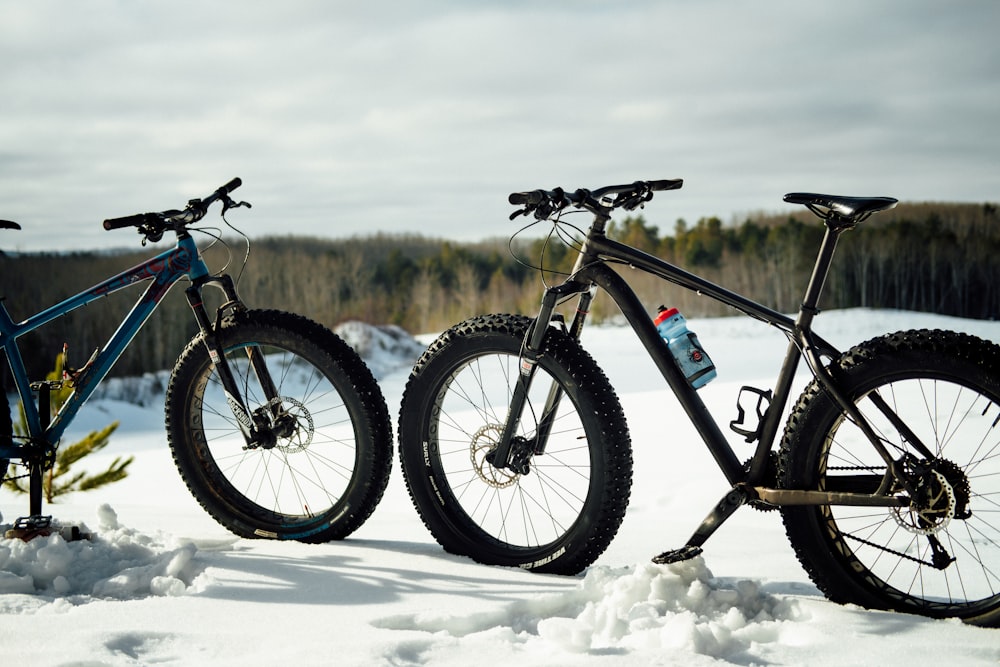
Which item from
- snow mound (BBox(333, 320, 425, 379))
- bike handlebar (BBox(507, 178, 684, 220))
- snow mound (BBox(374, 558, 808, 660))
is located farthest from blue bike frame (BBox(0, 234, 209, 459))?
snow mound (BBox(333, 320, 425, 379))

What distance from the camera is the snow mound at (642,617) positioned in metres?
2.30

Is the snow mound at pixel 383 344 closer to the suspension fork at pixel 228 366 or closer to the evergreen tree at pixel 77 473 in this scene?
the evergreen tree at pixel 77 473

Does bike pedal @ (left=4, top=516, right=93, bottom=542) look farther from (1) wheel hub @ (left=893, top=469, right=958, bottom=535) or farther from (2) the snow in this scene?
(1) wheel hub @ (left=893, top=469, right=958, bottom=535)

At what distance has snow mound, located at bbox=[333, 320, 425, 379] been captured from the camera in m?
15.8

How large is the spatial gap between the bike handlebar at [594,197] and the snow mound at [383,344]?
12.6m

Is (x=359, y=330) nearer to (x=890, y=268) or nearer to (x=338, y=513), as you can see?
(x=890, y=268)

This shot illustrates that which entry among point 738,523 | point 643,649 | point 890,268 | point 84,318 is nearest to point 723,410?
point 738,523

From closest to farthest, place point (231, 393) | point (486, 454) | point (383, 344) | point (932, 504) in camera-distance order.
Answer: point (932, 504), point (486, 454), point (231, 393), point (383, 344)

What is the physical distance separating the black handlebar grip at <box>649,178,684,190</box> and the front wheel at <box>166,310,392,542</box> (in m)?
1.28

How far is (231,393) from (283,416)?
8.7 inches

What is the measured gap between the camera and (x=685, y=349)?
2.80 metres

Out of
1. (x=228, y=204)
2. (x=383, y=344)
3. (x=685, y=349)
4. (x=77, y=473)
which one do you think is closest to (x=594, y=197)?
(x=685, y=349)

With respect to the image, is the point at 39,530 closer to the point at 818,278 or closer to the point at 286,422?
the point at 286,422

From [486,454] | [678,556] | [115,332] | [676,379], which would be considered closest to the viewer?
[678,556]
